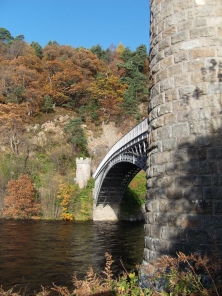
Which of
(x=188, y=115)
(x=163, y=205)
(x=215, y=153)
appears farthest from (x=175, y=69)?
(x=163, y=205)

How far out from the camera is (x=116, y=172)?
94.8 feet

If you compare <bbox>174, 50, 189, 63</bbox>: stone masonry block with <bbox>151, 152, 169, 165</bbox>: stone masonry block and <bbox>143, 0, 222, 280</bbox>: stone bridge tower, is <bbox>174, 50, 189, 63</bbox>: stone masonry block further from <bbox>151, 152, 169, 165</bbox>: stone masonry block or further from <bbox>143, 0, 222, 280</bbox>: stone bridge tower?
<bbox>151, 152, 169, 165</bbox>: stone masonry block

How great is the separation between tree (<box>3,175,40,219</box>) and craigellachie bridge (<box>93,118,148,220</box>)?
21.8ft

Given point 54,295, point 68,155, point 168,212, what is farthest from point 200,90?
point 68,155

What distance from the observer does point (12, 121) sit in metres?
40.5

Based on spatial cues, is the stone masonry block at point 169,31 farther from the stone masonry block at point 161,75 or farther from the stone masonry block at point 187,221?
the stone masonry block at point 187,221

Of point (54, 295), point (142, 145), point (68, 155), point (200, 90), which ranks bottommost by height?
point (54, 295)

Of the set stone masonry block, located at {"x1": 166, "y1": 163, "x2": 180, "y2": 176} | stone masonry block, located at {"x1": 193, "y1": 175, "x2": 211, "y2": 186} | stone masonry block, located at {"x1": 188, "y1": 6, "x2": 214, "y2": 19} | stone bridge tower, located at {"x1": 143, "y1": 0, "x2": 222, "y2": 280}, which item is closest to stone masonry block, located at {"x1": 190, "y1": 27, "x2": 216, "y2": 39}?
stone bridge tower, located at {"x1": 143, "y1": 0, "x2": 222, "y2": 280}

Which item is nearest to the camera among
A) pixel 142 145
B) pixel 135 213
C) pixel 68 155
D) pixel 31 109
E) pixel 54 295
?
pixel 54 295

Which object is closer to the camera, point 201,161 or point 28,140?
point 201,161

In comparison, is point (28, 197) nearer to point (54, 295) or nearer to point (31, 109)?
point (31, 109)

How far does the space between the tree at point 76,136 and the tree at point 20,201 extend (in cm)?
1088

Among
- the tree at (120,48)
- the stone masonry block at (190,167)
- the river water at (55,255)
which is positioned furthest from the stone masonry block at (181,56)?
the tree at (120,48)

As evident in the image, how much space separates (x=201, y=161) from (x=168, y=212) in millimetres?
887
